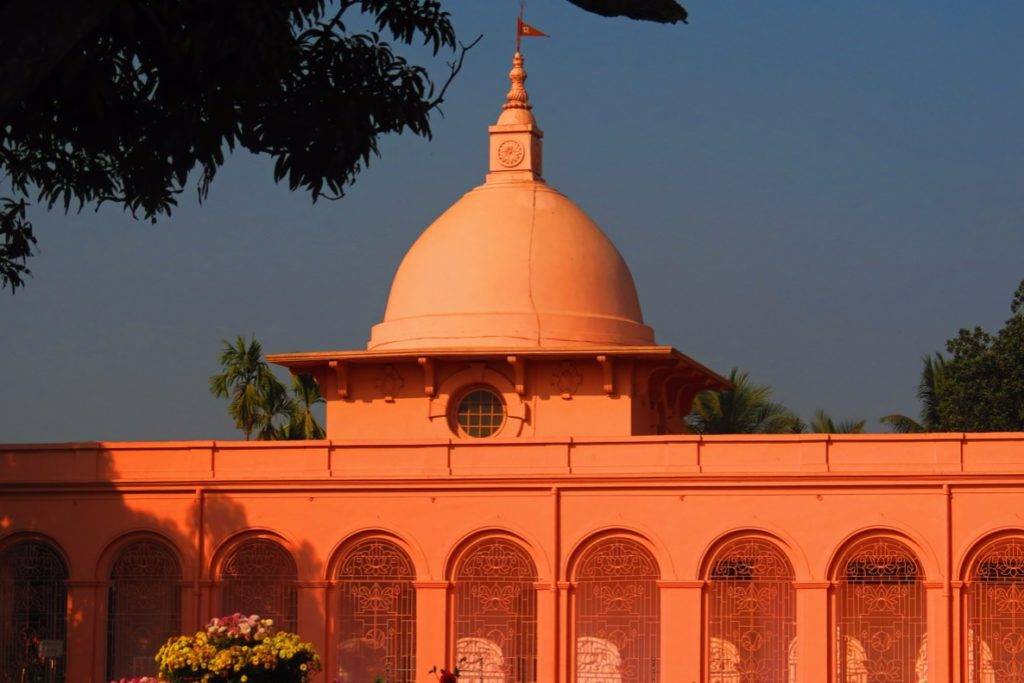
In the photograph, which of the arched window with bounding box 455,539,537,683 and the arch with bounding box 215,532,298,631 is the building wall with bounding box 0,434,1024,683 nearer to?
the arch with bounding box 215,532,298,631

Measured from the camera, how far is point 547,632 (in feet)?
82.5

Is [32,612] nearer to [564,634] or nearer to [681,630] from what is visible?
[564,634]

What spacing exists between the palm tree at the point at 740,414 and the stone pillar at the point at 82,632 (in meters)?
18.6

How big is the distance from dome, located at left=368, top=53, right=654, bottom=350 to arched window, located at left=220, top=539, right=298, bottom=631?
4036mm

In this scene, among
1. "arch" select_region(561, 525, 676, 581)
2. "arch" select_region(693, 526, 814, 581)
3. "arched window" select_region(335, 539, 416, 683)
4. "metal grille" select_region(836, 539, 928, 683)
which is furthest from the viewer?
"arched window" select_region(335, 539, 416, 683)

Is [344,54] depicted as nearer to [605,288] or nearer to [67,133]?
[67,133]

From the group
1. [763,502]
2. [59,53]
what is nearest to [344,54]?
[59,53]

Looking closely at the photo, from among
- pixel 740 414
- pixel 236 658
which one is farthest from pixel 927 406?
pixel 236 658

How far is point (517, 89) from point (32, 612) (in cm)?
1124

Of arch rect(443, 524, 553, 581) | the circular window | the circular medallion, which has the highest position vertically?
the circular medallion

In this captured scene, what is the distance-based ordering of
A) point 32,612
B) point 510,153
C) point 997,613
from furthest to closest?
point 510,153 < point 32,612 < point 997,613

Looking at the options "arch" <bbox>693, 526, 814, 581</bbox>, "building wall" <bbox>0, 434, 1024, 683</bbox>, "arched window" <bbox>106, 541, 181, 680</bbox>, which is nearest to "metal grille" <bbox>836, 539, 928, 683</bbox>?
"building wall" <bbox>0, 434, 1024, 683</bbox>

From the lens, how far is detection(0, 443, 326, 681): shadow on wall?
26406mm

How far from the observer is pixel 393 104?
11273 millimetres
